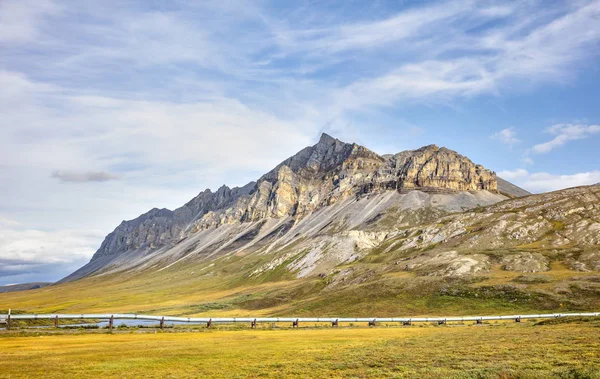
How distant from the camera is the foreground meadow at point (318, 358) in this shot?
2750 cm

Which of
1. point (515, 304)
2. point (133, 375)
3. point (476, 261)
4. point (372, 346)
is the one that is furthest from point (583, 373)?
point (476, 261)

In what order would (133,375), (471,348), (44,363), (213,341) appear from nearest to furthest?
(133,375) < (44,363) < (471,348) < (213,341)

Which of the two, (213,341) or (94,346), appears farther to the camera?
(213,341)

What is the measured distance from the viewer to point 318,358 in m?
34.8

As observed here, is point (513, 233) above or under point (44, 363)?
above

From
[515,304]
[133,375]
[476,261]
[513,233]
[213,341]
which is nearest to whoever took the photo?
[133,375]

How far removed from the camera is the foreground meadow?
27500 millimetres

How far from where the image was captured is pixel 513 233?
189500mm

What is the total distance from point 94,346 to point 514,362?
36525mm

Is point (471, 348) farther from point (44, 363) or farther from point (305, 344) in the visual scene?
point (44, 363)

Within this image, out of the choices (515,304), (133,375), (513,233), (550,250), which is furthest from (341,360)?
(513,233)

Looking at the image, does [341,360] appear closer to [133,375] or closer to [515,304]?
[133,375]

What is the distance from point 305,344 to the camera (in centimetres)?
4516

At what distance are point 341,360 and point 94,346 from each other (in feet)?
82.4
